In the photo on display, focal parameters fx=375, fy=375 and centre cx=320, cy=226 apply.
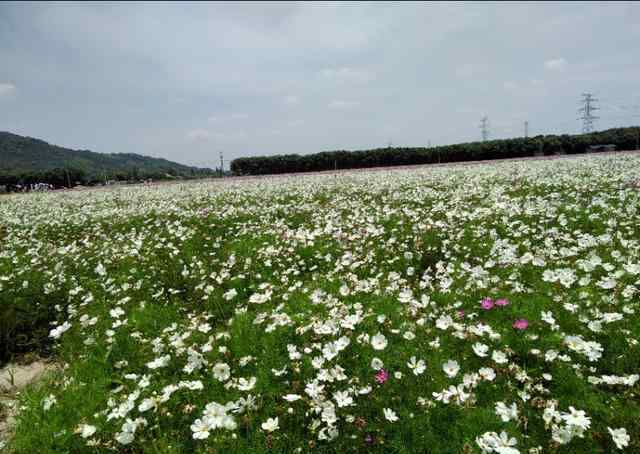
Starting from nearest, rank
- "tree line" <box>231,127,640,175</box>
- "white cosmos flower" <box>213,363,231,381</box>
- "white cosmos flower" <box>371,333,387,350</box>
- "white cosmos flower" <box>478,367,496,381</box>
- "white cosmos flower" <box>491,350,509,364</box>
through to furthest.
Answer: "white cosmos flower" <box>478,367,496,381</box> < "white cosmos flower" <box>491,350,509,364</box> < "white cosmos flower" <box>213,363,231,381</box> < "white cosmos flower" <box>371,333,387,350</box> < "tree line" <box>231,127,640,175</box>

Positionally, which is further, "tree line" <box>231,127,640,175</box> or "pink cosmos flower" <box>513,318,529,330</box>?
"tree line" <box>231,127,640,175</box>

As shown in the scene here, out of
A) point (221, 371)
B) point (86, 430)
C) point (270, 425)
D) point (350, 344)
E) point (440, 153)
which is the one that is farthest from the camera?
point (440, 153)

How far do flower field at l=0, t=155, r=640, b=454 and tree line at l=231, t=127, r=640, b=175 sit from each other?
3956 centimetres

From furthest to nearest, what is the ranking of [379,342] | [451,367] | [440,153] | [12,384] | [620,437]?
1. [440,153]
2. [12,384]
3. [379,342]
4. [451,367]
5. [620,437]

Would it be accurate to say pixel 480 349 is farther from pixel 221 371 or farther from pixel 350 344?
pixel 221 371

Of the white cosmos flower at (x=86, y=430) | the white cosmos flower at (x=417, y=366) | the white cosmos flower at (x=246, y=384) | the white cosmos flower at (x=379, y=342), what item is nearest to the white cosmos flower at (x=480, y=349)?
the white cosmos flower at (x=417, y=366)

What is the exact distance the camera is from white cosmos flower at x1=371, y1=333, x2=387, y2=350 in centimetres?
374

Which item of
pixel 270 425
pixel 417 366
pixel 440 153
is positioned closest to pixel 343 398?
pixel 270 425

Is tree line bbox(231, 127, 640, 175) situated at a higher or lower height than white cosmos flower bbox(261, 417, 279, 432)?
higher

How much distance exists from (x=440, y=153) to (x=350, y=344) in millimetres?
45994

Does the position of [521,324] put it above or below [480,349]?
above

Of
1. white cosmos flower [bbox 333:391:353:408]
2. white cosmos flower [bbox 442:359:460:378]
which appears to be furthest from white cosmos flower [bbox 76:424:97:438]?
white cosmos flower [bbox 442:359:460:378]

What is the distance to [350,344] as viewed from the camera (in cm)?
396

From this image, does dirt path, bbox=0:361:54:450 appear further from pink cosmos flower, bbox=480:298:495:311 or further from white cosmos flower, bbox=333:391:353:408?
pink cosmos flower, bbox=480:298:495:311
